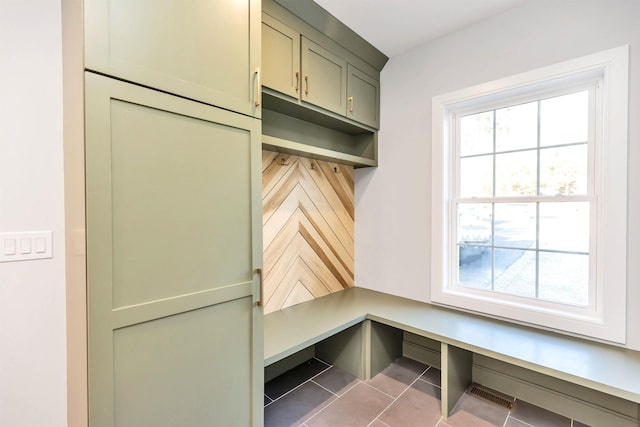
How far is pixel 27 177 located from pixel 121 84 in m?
0.62

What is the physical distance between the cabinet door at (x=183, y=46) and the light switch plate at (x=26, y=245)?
760 millimetres

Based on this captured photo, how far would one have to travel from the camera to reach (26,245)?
3.96 ft

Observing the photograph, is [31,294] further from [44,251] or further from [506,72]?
[506,72]

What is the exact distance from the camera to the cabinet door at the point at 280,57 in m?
1.72

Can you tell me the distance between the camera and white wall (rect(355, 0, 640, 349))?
62.2 inches

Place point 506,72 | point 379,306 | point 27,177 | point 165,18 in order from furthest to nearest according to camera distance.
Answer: point 379,306 < point 506,72 < point 27,177 < point 165,18

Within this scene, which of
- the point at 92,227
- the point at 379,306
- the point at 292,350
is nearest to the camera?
the point at 92,227

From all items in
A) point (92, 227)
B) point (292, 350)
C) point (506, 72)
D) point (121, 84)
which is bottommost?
point (292, 350)

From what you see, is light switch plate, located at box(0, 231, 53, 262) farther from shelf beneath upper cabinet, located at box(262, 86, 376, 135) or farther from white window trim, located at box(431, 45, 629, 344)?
white window trim, located at box(431, 45, 629, 344)

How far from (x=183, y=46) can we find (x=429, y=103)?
1.81 meters

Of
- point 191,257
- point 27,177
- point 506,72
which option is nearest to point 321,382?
point 191,257

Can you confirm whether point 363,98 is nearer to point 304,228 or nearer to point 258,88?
point 304,228

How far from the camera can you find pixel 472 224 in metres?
2.23

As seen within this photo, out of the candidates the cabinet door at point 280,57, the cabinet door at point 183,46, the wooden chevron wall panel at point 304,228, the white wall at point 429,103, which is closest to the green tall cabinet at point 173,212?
the cabinet door at point 183,46
